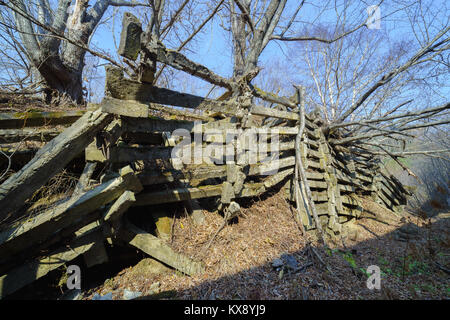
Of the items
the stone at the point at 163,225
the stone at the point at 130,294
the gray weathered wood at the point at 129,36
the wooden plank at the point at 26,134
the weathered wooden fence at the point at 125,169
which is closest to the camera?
the gray weathered wood at the point at 129,36

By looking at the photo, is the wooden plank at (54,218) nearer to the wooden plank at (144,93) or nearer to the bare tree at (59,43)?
the wooden plank at (144,93)

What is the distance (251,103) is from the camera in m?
3.84

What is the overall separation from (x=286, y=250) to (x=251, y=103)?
2.97 meters

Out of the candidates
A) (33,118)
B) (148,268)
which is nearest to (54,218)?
(148,268)

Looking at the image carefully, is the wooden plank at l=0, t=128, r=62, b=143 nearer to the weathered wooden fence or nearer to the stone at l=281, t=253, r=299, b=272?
the weathered wooden fence

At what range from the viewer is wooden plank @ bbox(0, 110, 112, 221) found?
189cm

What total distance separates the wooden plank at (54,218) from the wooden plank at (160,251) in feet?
2.49

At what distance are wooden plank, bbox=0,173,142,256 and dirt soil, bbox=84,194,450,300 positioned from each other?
3.87 ft

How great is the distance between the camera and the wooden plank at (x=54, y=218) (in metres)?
2.02

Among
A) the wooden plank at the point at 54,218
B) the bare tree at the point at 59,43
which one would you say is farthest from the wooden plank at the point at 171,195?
the bare tree at the point at 59,43

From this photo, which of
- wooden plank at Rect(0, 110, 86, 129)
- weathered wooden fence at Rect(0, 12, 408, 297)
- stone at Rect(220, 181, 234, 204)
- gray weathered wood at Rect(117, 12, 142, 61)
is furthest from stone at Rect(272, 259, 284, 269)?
wooden plank at Rect(0, 110, 86, 129)

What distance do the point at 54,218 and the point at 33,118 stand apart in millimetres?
1906

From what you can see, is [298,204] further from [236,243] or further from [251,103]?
[251,103]
